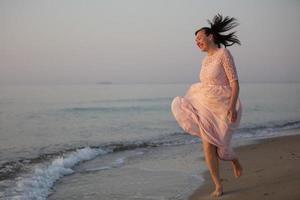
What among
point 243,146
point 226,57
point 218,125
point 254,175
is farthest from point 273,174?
point 243,146

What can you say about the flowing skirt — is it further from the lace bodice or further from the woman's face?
the woman's face

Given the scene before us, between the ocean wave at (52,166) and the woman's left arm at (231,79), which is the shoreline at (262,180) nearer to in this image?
the woman's left arm at (231,79)

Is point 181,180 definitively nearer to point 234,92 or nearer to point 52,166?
point 234,92

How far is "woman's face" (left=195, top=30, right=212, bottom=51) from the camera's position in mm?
4660

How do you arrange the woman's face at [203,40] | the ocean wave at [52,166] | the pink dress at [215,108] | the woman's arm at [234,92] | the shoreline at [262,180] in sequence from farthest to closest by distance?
the ocean wave at [52,166], the shoreline at [262,180], the woman's face at [203,40], the pink dress at [215,108], the woman's arm at [234,92]

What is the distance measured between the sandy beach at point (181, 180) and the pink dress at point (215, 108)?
0.77m

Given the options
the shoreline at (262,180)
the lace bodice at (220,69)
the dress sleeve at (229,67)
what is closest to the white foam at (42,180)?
the shoreline at (262,180)

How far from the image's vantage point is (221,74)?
4.54 m

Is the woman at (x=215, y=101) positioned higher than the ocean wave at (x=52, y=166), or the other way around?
the woman at (x=215, y=101)

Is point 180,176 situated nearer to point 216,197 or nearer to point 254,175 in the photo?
point 254,175

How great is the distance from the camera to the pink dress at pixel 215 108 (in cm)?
451

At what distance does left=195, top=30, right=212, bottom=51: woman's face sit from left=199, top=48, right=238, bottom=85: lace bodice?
134 millimetres

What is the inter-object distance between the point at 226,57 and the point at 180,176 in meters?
2.95

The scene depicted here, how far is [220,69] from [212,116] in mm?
511
